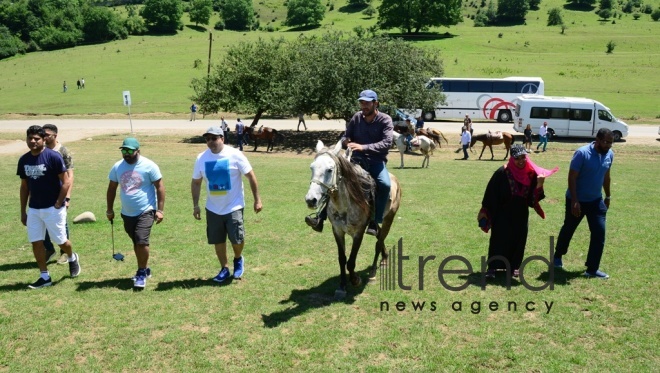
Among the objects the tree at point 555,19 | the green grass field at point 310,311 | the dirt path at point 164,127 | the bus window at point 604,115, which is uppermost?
the tree at point 555,19

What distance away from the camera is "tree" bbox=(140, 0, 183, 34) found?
107438 millimetres

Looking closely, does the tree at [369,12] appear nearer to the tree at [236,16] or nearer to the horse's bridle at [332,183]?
→ the tree at [236,16]

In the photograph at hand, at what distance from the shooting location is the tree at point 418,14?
3885 inches

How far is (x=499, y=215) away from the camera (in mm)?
7520

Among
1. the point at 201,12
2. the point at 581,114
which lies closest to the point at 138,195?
the point at 581,114

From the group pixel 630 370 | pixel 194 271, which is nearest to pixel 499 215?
pixel 630 370

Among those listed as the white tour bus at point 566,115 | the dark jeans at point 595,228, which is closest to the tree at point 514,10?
the white tour bus at point 566,115

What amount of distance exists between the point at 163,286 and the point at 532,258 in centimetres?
572

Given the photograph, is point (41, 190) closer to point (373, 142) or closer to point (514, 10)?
point (373, 142)

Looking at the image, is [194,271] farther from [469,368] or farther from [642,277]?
[642,277]

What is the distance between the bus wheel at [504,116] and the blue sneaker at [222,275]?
40.0 meters

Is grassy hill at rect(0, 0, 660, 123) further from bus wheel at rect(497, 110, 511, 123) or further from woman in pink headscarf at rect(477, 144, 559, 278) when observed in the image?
woman in pink headscarf at rect(477, 144, 559, 278)

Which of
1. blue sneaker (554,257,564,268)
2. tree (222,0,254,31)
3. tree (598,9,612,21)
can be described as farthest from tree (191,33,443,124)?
tree (598,9,612,21)

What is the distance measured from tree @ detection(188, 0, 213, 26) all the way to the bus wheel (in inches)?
3578
